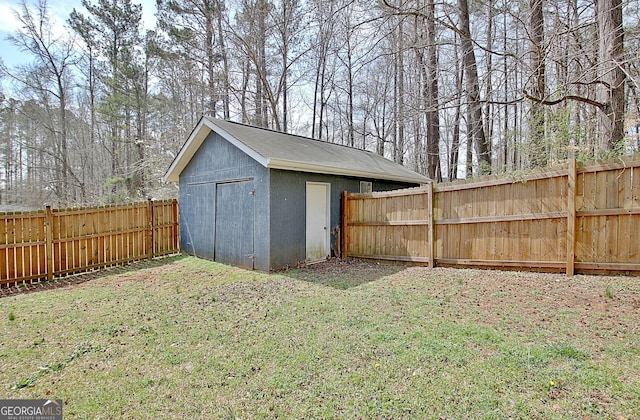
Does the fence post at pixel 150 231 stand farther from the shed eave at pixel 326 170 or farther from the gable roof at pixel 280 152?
the shed eave at pixel 326 170

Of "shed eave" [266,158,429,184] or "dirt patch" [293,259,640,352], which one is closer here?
"dirt patch" [293,259,640,352]

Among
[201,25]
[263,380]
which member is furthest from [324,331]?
[201,25]

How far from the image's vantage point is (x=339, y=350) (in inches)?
127

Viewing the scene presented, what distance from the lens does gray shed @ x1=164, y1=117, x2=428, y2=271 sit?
7090 mm

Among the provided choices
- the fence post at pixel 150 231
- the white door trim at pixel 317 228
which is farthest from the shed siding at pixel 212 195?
the white door trim at pixel 317 228

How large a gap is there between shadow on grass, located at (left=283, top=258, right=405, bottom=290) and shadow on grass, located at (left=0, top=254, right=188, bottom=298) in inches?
156

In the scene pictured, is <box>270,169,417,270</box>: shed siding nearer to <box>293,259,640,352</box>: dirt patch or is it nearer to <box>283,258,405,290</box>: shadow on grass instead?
<box>283,258,405,290</box>: shadow on grass

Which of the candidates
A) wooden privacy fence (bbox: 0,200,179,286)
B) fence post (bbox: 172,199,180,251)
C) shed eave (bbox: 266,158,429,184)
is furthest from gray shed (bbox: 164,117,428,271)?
wooden privacy fence (bbox: 0,200,179,286)

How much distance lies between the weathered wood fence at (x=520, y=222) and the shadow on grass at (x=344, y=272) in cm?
46

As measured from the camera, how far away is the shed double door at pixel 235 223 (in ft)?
24.3

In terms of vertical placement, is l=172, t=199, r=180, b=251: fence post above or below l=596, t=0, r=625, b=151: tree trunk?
below

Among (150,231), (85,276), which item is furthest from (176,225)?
(85,276)

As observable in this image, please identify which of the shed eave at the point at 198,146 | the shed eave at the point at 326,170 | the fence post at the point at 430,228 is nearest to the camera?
the shed eave at the point at 326,170

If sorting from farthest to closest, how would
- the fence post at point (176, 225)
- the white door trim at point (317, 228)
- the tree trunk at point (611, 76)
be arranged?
the fence post at point (176, 225) < the white door trim at point (317, 228) < the tree trunk at point (611, 76)
